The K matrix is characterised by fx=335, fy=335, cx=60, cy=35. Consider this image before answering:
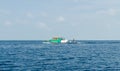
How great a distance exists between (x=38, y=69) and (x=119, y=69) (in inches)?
725

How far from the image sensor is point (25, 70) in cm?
7469

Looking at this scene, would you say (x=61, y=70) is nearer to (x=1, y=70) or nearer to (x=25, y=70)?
(x=25, y=70)

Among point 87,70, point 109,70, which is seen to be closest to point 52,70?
point 87,70

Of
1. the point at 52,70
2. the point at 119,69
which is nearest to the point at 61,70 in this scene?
the point at 52,70

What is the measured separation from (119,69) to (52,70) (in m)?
15.2

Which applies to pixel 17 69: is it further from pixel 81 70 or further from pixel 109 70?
pixel 109 70

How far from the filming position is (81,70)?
7544 centimetres

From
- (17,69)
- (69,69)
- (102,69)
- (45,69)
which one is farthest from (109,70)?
(17,69)

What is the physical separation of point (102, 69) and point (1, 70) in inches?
904

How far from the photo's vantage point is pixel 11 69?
77875mm

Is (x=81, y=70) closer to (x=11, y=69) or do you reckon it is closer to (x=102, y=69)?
(x=102, y=69)

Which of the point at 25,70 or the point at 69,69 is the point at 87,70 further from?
the point at 25,70

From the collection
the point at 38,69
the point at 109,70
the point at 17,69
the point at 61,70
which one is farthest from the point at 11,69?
the point at 109,70

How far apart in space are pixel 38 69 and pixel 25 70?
10.9 ft
